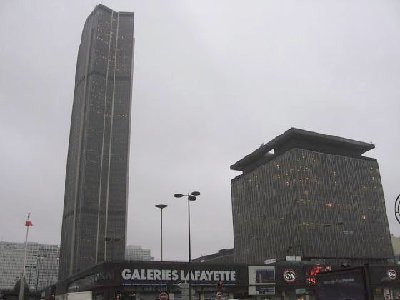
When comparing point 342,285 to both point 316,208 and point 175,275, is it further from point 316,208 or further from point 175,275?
point 316,208

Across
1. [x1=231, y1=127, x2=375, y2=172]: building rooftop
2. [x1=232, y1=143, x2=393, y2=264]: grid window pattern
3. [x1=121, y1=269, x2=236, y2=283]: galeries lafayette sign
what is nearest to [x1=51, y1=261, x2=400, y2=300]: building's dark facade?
[x1=121, y1=269, x2=236, y2=283]: galeries lafayette sign

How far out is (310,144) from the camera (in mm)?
176000

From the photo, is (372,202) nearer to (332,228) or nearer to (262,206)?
(332,228)

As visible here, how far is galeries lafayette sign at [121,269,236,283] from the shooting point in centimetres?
5962

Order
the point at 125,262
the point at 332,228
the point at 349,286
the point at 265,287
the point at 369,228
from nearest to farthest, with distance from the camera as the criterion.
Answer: the point at 349,286, the point at 125,262, the point at 265,287, the point at 332,228, the point at 369,228

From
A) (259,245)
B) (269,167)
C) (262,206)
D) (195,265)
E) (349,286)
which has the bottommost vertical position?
(349,286)

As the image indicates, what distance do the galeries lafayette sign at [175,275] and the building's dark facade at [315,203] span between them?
314ft

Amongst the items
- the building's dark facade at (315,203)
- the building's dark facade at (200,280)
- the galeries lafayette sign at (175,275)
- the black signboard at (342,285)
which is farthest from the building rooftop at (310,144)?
the black signboard at (342,285)

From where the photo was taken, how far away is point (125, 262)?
2347 inches

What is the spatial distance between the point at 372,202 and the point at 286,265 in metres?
122

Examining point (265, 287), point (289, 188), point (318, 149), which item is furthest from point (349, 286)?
point (318, 149)

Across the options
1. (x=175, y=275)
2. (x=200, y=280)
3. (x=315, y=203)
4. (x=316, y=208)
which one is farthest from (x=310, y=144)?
(x=175, y=275)

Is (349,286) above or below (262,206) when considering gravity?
below

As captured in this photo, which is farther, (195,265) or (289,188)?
(289,188)
